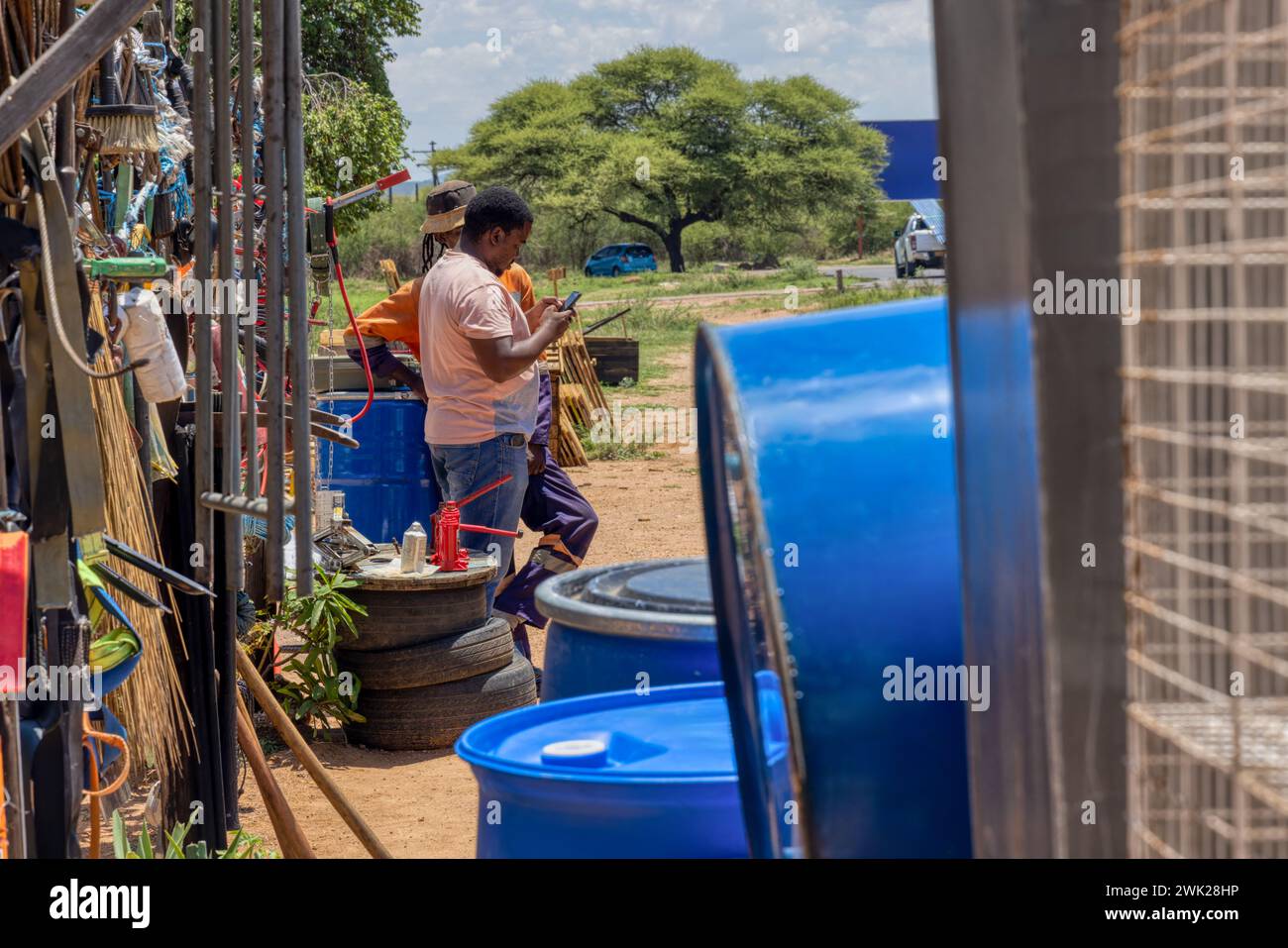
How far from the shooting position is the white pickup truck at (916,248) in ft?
100

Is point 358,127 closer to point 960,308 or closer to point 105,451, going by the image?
point 105,451

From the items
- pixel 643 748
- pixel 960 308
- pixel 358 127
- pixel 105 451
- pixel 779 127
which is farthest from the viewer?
pixel 779 127

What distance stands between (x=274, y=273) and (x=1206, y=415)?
147 centimetres

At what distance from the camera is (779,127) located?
49.7m

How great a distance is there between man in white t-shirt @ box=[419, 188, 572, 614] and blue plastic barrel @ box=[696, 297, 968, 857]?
310 centimetres

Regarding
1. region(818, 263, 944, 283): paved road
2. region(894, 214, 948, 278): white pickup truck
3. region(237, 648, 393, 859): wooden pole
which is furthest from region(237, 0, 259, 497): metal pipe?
region(894, 214, 948, 278): white pickup truck

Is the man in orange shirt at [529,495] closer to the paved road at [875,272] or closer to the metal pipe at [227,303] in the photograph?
the metal pipe at [227,303]

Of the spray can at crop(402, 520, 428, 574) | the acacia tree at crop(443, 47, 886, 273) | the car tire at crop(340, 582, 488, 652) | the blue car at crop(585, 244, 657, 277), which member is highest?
the acacia tree at crop(443, 47, 886, 273)

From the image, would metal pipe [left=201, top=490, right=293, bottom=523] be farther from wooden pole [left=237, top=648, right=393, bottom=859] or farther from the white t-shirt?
the white t-shirt

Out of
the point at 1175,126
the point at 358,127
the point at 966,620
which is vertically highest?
the point at 358,127

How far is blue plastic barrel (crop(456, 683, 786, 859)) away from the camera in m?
2.00
